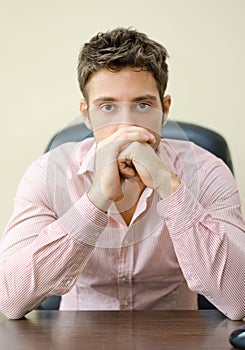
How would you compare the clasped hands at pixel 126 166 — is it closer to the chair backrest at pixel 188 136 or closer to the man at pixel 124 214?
the man at pixel 124 214

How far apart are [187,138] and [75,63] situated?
0.62 meters

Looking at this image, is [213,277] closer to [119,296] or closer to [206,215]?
[206,215]

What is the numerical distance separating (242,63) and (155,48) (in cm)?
71

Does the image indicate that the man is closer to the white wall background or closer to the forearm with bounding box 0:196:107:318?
the forearm with bounding box 0:196:107:318

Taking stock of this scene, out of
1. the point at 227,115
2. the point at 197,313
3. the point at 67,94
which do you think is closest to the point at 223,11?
the point at 227,115

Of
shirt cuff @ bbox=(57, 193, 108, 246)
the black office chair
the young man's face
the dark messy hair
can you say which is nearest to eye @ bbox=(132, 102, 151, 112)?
the young man's face

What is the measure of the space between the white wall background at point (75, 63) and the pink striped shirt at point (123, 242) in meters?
0.52

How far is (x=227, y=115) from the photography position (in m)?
2.10

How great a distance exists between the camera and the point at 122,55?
1.36m

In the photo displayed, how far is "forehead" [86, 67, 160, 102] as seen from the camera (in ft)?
4.33

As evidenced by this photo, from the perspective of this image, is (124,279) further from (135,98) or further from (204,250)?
(135,98)

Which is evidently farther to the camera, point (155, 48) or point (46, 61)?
point (46, 61)

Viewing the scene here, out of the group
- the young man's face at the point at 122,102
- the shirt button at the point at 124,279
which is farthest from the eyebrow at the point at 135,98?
the shirt button at the point at 124,279

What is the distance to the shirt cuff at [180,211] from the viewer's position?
1.27 m
